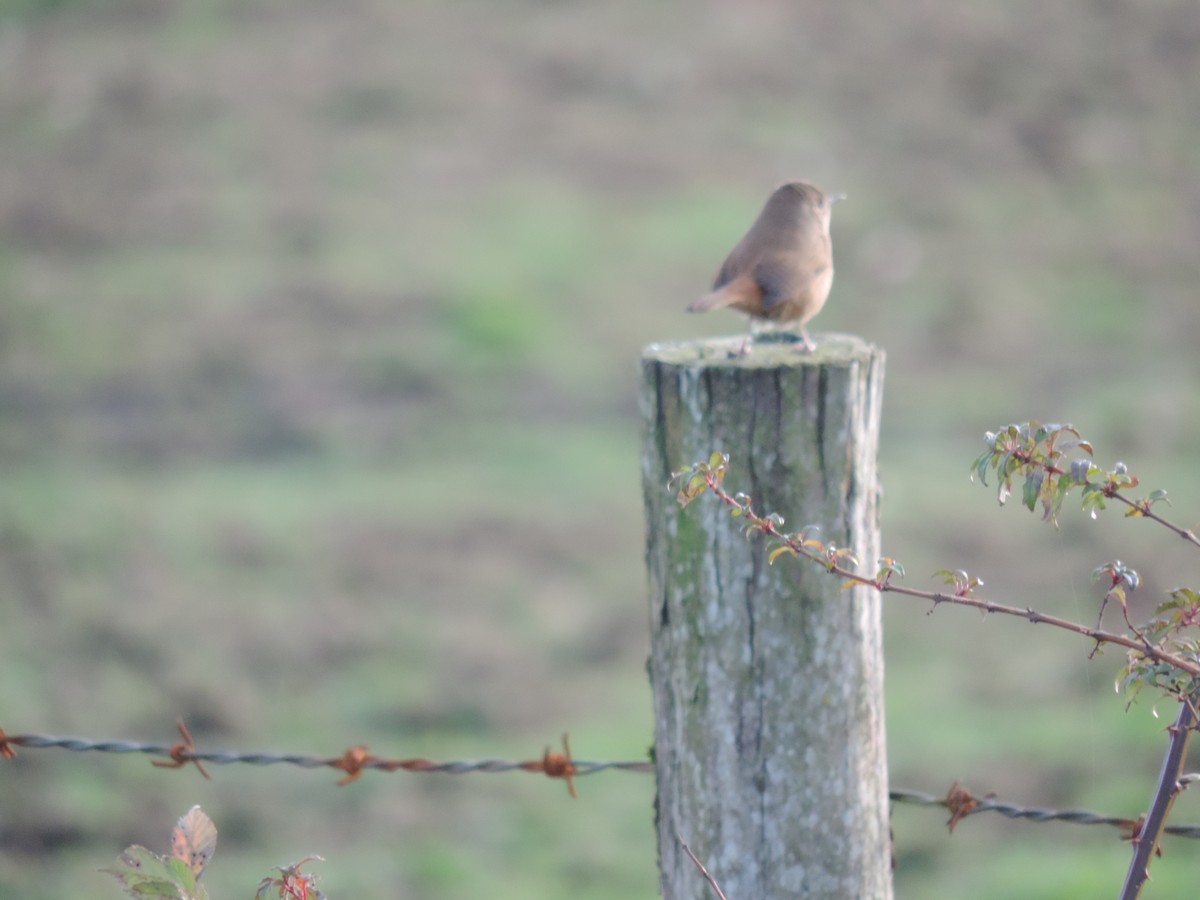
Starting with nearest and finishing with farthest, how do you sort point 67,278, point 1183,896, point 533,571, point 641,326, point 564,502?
point 1183,896 → point 533,571 → point 564,502 → point 641,326 → point 67,278

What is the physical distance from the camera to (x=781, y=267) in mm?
2430

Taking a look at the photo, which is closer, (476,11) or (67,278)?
(67,278)

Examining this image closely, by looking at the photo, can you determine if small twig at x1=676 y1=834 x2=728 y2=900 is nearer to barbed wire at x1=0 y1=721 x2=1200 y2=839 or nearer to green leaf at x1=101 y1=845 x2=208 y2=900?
barbed wire at x1=0 y1=721 x2=1200 y2=839

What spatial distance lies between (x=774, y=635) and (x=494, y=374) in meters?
8.19

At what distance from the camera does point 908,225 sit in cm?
1189

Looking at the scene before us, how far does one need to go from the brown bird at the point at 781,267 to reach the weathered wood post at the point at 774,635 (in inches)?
24.4

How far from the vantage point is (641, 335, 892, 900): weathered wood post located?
5.81 ft

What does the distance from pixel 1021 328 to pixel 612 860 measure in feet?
21.4

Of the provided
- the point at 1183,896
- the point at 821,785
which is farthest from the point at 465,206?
the point at 821,785

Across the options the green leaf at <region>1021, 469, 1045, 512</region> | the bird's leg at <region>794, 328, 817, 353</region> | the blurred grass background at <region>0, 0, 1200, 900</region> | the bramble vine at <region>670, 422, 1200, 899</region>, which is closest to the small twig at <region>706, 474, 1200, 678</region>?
the bramble vine at <region>670, 422, 1200, 899</region>

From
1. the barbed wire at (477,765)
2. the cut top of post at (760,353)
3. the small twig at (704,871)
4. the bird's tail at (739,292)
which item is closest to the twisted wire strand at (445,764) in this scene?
the barbed wire at (477,765)

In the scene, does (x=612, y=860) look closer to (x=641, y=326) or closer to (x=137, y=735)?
(x=137, y=735)

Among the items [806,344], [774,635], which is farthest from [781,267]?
[774,635]

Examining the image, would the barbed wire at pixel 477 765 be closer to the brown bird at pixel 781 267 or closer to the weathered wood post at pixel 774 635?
the weathered wood post at pixel 774 635
